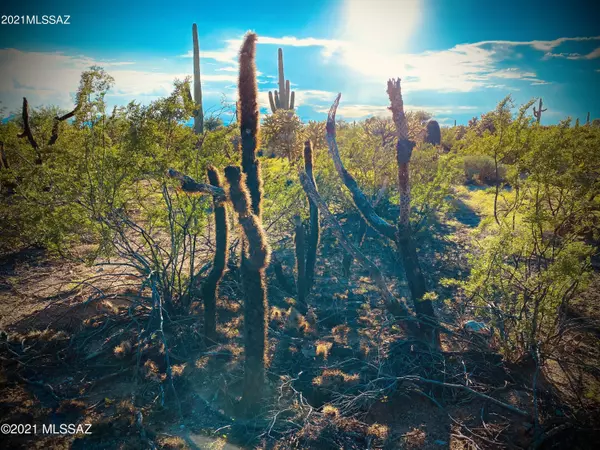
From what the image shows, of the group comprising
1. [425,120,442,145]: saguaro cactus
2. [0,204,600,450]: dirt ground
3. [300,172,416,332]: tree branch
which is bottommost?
[0,204,600,450]: dirt ground

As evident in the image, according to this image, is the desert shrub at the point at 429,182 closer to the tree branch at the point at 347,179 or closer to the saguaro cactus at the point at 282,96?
the tree branch at the point at 347,179

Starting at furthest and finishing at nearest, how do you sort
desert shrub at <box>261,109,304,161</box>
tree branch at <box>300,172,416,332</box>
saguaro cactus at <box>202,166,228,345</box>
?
desert shrub at <box>261,109,304,161</box> < tree branch at <box>300,172,416,332</box> < saguaro cactus at <box>202,166,228,345</box>

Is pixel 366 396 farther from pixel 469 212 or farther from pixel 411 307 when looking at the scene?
pixel 469 212

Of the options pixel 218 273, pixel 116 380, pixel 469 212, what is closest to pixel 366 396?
pixel 218 273

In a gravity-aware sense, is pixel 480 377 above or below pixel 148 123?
below

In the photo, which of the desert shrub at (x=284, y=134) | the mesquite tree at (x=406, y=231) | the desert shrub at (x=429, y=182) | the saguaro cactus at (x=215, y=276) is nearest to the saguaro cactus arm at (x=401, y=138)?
the mesquite tree at (x=406, y=231)

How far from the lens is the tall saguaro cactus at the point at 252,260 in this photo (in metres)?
4.85

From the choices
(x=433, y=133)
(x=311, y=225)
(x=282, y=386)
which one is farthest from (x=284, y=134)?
(x=433, y=133)

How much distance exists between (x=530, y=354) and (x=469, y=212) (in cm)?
1033

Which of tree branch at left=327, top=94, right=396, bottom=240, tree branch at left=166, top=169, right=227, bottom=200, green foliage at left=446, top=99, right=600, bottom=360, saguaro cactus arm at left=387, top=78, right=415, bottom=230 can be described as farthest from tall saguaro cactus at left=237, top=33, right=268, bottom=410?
green foliage at left=446, top=99, right=600, bottom=360

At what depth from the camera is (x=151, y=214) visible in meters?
7.39

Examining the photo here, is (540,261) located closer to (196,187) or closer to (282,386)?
(282,386)

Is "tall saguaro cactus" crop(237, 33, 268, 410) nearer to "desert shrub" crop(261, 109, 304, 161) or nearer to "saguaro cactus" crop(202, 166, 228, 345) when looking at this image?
"saguaro cactus" crop(202, 166, 228, 345)

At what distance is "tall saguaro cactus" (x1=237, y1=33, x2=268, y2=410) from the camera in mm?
4848
